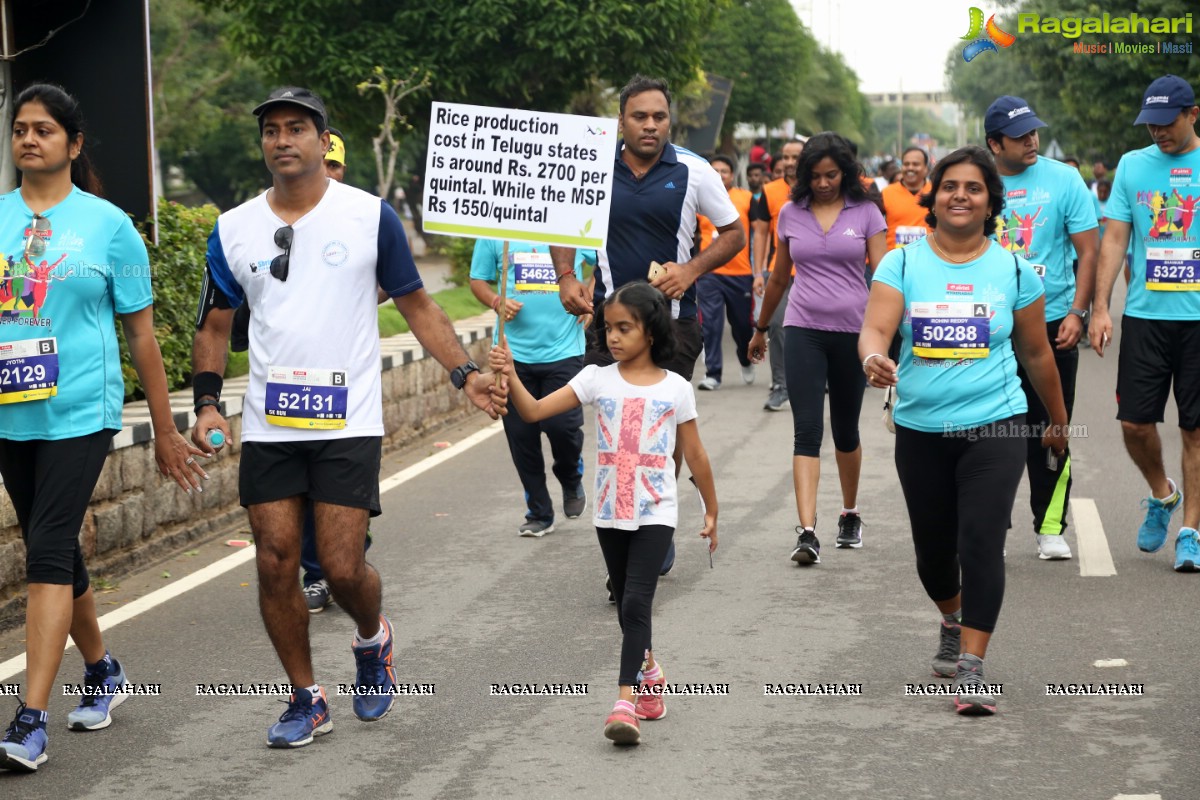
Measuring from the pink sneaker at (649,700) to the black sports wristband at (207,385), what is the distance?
1.66 meters

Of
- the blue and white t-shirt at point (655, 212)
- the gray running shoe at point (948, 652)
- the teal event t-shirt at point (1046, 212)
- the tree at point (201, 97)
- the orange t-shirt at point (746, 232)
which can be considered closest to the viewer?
the gray running shoe at point (948, 652)

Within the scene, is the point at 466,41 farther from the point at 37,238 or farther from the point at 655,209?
the point at 37,238

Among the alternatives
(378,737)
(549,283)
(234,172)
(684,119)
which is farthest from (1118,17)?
(234,172)

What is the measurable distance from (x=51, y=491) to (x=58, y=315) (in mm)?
550

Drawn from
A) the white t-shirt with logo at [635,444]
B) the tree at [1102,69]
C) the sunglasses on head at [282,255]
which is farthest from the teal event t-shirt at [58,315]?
the tree at [1102,69]

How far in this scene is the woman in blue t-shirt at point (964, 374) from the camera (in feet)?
18.8

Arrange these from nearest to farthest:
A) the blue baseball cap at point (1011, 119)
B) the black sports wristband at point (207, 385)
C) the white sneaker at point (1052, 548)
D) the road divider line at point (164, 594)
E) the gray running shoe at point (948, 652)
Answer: the black sports wristband at point (207, 385)
the gray running shoe at point (948, 652)
the road divider line at point (164, 594)
the blue baseball cap at point (1011, 119)
the white sneaker at point (1052, 548)

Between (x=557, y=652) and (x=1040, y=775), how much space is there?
7.07 feet

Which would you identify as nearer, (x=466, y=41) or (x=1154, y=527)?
(x=1154, y=527)

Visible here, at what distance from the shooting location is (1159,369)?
8.16 meters

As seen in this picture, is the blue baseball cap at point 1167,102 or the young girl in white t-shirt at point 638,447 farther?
the blue baseball cap at point 1167,102

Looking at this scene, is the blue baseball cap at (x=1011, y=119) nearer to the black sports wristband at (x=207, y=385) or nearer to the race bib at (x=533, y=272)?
the race bib at (x=533, y=272)

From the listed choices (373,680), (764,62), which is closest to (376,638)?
(373,680)

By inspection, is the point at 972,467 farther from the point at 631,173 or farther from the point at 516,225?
the point at 631,173
